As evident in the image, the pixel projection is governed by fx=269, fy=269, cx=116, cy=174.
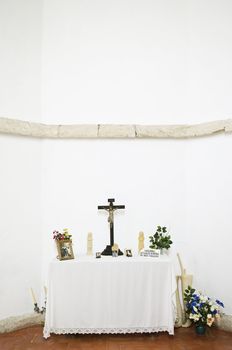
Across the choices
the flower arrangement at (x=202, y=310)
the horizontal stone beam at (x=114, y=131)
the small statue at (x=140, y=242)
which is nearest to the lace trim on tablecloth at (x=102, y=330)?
the flower arrangement at (x=202, y=310)

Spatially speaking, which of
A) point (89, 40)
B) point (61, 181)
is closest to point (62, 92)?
point (89, 40)

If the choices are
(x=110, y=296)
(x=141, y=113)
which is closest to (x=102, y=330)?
(x=110, y=296)

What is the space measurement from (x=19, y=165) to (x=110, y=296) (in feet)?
6.73

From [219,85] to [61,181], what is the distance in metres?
2.57

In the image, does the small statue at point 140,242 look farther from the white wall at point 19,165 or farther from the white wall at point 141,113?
the white wall at point 19,165

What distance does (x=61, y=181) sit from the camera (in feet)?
12.5

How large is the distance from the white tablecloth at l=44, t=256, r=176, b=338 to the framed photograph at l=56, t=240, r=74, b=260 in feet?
0.42

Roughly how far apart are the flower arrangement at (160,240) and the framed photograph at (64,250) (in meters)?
1.04

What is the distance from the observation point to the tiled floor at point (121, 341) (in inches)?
115

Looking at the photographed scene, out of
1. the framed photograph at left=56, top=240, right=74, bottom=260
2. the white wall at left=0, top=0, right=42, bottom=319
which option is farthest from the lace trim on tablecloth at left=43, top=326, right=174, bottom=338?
the framed photograph at left=56, top=240, right=74, bottom=260

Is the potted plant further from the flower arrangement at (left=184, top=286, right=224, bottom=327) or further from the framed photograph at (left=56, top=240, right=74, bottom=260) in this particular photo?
the framed photograph at (left=56, top=240, right=74, bottom=260)

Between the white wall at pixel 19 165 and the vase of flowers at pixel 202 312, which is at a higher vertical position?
the white wall at pixel 19 165

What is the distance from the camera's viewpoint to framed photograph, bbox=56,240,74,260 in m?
3.23

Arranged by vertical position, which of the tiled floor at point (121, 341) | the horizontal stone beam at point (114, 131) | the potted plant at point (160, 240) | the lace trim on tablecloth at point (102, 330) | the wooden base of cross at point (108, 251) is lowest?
the tiled floor at point (121, 341)
